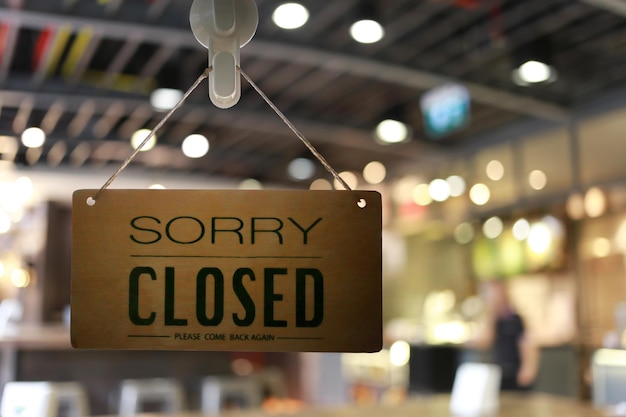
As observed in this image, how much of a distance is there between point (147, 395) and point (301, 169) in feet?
20.9

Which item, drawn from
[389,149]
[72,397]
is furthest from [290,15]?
[389,149]

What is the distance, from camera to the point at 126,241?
1453mm

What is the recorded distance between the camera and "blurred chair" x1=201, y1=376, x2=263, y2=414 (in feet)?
23.4

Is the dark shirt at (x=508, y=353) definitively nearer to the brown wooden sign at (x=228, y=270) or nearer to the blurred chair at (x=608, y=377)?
the blurred chair at (x=608, y=377)

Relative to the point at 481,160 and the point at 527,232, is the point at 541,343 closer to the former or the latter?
the point at 527,232

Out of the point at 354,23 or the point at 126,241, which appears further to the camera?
the point at 354,23

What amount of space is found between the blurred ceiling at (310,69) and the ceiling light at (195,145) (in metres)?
0.13

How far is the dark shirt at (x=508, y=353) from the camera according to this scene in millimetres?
8345

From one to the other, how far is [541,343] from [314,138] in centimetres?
419

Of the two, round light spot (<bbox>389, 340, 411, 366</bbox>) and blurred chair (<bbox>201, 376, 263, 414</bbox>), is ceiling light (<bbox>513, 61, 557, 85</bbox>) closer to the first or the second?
blurred chair (<bbox>201, 376, 263, 414</bbox>)

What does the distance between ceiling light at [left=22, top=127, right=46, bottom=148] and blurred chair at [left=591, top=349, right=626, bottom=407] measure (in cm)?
768

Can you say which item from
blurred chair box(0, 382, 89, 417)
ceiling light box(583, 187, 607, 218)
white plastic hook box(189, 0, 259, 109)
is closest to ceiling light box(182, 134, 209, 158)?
ceiling light box(583, 187, 607, 218)

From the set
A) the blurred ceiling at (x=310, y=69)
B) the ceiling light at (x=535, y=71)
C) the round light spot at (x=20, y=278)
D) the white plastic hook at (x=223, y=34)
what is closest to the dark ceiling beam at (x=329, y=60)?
the blurred ceiling at (x=310, y=69)

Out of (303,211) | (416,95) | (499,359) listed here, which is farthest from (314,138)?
(303,211)
